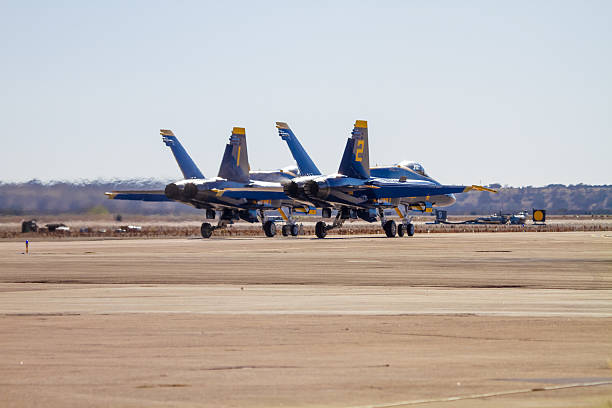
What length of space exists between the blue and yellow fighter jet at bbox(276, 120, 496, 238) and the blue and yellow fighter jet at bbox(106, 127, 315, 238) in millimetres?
3904

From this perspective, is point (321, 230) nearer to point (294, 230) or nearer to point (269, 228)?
point (269, 228)

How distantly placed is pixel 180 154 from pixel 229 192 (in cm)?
695

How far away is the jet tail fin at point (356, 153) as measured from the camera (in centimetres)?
7256

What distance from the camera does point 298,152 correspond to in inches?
3044

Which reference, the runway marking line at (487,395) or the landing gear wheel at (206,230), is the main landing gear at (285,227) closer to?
the landing gear wheel at (206,230)

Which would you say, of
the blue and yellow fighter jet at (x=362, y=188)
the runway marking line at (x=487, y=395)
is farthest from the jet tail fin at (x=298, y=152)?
the runway marking line at (x=487, y=395)

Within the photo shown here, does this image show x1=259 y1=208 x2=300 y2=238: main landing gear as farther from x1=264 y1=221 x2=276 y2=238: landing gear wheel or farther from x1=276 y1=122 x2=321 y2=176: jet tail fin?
x1=276 y1=122 x2=321 y2=176: jet tail fin

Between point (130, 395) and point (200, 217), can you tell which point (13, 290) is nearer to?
point (130, 395)

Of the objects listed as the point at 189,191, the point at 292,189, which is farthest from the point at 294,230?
the point at 292,189

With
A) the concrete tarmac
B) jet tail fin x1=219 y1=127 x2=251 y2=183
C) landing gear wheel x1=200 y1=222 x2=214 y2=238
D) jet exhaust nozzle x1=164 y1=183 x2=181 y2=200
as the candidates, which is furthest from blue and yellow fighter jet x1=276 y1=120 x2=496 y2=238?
the concrete tarmac

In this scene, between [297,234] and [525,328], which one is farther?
[297,234]

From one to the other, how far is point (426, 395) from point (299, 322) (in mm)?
6737

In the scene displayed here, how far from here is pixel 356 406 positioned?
9523 millimetres

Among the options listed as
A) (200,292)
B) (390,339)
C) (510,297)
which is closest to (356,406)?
(390,339)
